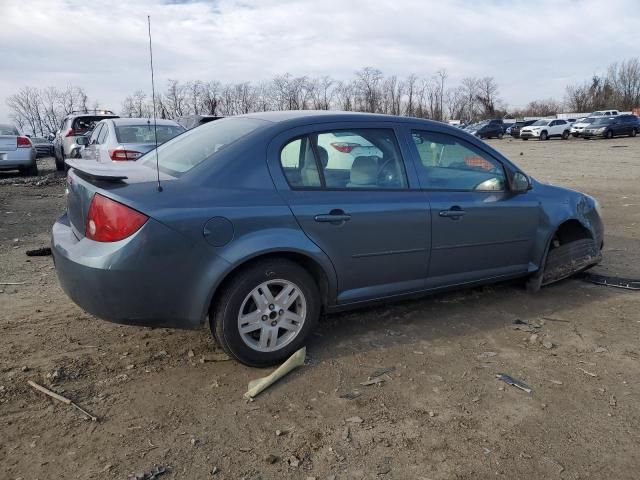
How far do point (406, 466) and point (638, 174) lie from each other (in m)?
15.6

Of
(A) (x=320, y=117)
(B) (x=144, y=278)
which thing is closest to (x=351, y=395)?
(B) (x=144, y=278)

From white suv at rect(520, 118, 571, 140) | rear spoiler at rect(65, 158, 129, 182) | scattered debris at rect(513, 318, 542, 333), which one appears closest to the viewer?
rear spoiler at rect(65, 158, 129, 182)

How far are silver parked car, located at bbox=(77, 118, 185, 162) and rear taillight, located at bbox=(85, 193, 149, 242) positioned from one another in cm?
561

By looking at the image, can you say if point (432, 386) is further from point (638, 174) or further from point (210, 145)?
point (638, 174)

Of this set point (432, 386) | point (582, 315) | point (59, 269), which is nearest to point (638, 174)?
point (582, 315)

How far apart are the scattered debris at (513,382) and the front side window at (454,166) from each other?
142cm

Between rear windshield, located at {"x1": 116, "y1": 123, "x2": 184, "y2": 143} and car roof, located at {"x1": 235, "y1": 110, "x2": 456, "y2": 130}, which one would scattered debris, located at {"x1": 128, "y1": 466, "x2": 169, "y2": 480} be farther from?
rear windshield, located at {"x1": 116, "y1": 123, "x2": 184, "y2": 143}

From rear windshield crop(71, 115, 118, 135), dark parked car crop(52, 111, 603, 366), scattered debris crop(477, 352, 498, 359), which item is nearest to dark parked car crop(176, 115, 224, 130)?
rear windshield crop(71, 115, 118, 135)

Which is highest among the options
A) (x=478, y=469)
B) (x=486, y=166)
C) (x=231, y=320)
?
(x=486, y=166)

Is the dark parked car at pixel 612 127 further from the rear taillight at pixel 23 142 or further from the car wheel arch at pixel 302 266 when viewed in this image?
the car wheel arch at pixel 302 266

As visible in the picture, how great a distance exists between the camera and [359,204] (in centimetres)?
357

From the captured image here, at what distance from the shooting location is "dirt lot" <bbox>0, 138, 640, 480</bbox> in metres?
2.51

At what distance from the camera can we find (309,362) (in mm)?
3475

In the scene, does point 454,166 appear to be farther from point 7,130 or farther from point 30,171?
point 7,130
